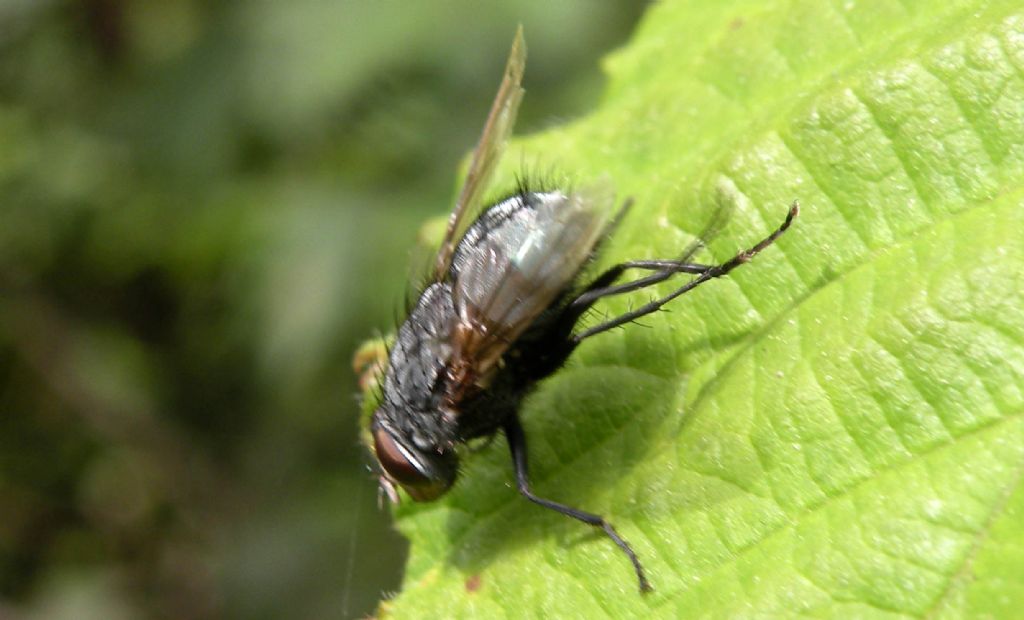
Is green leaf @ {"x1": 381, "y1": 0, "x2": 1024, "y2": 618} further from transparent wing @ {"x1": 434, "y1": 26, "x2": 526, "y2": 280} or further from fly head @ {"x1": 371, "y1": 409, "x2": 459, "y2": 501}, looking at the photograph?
transparent wing @ {"x1": 434, "y1": 26, "x2": 526, "y2": 280}

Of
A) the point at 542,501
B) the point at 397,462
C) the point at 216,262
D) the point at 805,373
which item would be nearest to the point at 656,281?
the point at 805,373

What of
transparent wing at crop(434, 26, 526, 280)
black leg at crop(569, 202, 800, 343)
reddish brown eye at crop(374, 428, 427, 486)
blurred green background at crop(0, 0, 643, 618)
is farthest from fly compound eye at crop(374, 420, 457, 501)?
blurred green background at crop(0, 0, 643, 618)

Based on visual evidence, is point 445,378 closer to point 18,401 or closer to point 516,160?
point 516,160

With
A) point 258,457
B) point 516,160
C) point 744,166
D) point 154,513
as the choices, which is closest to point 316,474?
point 258,457

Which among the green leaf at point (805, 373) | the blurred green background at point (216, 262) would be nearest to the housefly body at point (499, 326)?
the green leaf at point (805, 373)

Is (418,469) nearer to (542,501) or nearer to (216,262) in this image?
(542,501)

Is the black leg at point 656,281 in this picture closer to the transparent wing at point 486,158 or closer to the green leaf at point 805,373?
the green leaf at point 805,373
